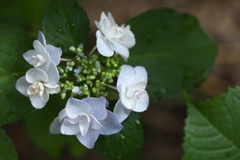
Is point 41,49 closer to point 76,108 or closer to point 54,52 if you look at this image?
point 54,52

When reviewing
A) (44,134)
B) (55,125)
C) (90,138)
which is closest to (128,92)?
(90,138)

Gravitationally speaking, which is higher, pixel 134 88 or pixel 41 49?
pixel 41 49

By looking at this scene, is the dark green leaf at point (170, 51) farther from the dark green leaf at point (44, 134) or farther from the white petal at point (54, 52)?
the dark green leaf at point (44, 134)

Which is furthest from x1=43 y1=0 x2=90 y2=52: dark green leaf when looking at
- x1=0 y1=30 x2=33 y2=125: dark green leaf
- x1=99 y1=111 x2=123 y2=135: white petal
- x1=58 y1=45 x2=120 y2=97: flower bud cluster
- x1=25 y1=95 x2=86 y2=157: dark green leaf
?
x1=25 y1=95 x2=86 y2=157: dark green leaf

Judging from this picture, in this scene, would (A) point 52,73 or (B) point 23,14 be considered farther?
(B) point 23,14

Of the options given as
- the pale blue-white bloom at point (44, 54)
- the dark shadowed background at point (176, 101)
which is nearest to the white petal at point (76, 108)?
the pale blue-white bloom at point (44, 54)

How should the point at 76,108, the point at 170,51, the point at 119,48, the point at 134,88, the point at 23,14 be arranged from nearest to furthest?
the point at 76,108
the point at 134,88
the point at 119,48
the point at 170,51
the point at 23,14

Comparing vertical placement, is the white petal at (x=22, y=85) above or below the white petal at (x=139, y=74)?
below
